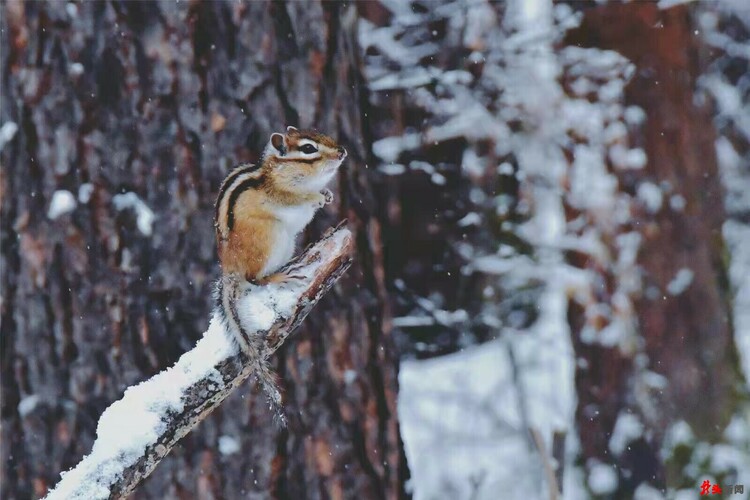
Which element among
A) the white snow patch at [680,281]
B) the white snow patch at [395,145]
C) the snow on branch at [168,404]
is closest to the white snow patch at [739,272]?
the white snow patch at [680,281]

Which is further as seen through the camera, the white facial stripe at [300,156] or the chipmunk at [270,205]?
the white facial stripe at [300,156]

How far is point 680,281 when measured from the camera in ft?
12.4

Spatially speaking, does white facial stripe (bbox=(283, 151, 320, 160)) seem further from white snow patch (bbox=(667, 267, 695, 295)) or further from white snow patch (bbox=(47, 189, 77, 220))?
white snow patch (bbox=(667, 267, 695, 295))

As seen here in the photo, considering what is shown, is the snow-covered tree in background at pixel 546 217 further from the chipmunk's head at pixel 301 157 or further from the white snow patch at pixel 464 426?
the chipmunk's head at pixel 301 157

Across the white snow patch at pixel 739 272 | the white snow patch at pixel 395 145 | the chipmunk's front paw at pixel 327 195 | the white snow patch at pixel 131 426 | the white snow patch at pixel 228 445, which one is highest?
the chipmunk's front paw at pixel 327 195

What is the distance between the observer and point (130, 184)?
87.0 inches

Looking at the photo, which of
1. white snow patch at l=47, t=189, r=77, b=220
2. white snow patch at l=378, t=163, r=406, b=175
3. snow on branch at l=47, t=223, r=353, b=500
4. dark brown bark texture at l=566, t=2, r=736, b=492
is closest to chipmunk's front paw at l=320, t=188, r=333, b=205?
snow on branch at l=47, t=223, r=353, b=500

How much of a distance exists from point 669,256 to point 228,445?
2210 millimetres

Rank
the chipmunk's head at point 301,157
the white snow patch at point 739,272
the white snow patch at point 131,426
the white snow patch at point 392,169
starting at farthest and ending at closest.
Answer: the white snow patch at point 739,272
the white snow patch at point 392,169
the chipmunk's head at point 301,157
the white snow patch at point 131,426

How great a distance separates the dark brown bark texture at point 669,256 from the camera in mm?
3717

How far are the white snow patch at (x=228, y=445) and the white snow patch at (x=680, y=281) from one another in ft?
7.07

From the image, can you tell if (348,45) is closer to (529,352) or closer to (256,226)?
(256,226)

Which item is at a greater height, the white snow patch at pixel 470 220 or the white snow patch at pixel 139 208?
the white snow patch at pixel 139 208

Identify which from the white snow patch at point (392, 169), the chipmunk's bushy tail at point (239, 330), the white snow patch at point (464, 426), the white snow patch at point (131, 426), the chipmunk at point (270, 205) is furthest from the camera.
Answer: the white snow patch at point (464, 426)
